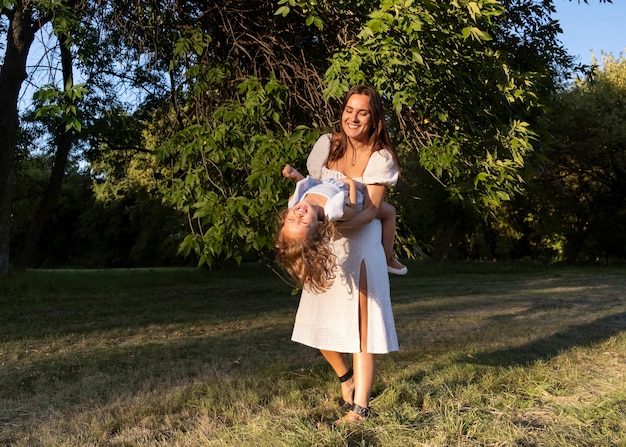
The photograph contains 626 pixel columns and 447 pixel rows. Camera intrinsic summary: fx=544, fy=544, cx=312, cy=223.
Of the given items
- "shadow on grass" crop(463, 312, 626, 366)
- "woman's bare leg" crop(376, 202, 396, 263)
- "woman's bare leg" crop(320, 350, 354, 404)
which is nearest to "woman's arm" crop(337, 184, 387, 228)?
"woman's bare leg" crop(376, 202, 396, 263)

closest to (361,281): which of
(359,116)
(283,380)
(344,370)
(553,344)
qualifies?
(344,370)

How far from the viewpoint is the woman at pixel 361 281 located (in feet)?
10.6

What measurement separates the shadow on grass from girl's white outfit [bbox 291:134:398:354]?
219 centimetres

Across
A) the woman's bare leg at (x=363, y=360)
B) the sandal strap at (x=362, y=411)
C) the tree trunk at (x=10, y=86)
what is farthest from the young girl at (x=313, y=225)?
the tree trunk at (x=10, y=86)

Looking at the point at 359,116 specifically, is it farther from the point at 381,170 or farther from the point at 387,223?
the point at 387,223

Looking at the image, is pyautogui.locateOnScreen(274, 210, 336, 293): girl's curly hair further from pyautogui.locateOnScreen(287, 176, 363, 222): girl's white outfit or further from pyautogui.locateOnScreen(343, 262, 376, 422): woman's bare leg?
pyautogui.locateOnScreen(343, 262, 376, 422): woman's bare leg

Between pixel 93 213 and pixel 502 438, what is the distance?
3717cm

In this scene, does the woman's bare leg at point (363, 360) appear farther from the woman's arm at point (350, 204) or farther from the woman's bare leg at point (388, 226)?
the woman's arm at point (350, 204)

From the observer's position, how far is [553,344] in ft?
20.2

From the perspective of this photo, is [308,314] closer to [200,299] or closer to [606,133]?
[200,299]

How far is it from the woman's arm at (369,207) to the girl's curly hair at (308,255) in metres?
0.18

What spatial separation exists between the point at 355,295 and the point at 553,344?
154 inches

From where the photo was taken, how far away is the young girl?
110 inches

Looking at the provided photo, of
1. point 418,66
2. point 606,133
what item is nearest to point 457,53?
point 418,66
